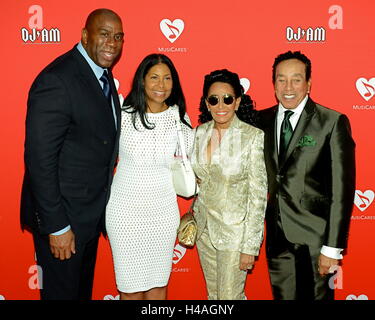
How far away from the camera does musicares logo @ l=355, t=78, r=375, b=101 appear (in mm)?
3248

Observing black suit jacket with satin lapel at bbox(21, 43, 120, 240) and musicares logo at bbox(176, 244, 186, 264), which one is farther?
musicares logo at bbox(176, 244, 186, 264)

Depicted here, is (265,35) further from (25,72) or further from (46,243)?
(46,243)

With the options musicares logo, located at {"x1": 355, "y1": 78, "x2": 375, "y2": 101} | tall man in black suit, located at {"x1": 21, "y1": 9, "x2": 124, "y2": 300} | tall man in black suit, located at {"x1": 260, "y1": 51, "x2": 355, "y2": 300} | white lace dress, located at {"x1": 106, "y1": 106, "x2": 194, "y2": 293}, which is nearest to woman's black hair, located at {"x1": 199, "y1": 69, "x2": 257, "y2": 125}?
tall man in black suit, located at {"x1": 260, "y1": 51, "x2": 355, "y2": 300}

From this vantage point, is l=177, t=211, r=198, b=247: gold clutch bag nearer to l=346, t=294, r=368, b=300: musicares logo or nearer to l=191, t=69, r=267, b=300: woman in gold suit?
l=191, t=69, r=267, b=300: woman in gold suit

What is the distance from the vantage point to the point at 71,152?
8.02 ft

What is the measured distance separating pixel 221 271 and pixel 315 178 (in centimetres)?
84

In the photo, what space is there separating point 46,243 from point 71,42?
159 cm

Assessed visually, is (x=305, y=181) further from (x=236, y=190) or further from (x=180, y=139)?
(x=180, y=139)

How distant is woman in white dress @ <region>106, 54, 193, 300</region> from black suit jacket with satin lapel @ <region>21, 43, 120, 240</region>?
9 cm

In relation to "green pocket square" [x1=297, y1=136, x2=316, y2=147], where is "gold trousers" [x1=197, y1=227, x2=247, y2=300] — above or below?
below

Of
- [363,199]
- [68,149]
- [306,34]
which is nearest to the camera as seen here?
[68,149]

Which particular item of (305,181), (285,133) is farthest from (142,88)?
(305,181)
